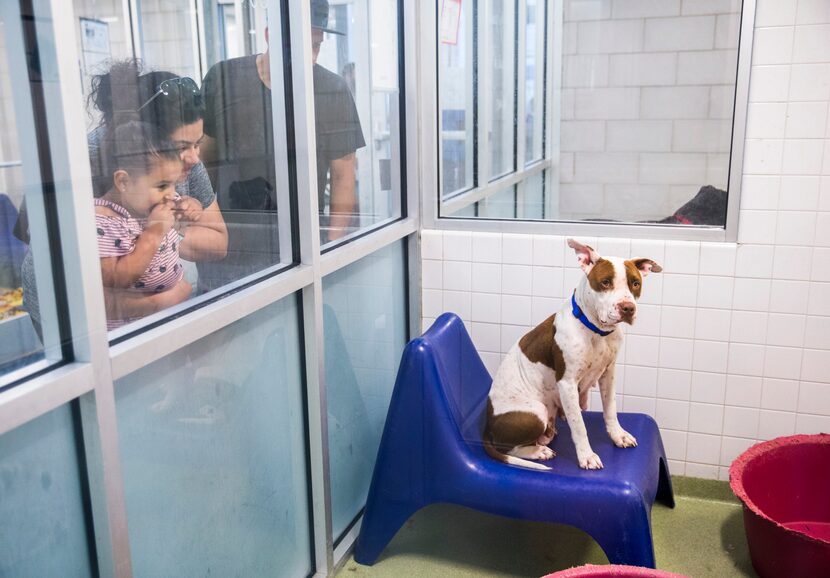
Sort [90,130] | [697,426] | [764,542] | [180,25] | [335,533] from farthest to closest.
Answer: [697,426]
[335,533]
[764,542]
[180,25]
[90,130]

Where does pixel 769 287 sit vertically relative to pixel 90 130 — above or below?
below

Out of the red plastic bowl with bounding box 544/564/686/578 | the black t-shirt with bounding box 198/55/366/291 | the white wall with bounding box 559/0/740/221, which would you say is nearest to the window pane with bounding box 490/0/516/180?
the white wall with bounding box 559/0/740/221

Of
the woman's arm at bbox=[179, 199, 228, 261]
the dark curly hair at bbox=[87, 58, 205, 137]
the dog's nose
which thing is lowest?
the dog's nose

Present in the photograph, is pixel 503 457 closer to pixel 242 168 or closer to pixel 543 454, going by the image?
pixel 543 454

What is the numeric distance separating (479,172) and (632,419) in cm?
116

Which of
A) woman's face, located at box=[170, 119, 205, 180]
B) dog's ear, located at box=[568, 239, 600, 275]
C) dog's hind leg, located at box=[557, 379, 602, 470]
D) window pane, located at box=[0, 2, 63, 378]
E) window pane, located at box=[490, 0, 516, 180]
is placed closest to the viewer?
window pane, located at box=[0, 2, 63, 378]

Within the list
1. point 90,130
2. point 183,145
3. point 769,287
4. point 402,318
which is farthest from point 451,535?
point 90,130

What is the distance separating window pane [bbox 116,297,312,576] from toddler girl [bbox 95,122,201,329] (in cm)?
14

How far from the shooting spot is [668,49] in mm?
2787

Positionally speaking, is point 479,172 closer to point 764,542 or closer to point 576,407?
point 576,407

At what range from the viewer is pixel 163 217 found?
5.42 ft

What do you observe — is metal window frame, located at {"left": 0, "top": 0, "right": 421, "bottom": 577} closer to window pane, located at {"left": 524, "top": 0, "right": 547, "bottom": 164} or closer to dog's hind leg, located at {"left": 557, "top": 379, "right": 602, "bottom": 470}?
dog's hind leg, located at {"left": 557, "top": 379, "right": 602, "bottom": 470}

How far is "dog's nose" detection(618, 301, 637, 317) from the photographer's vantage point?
82.0 inches

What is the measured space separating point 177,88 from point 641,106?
1800mm
